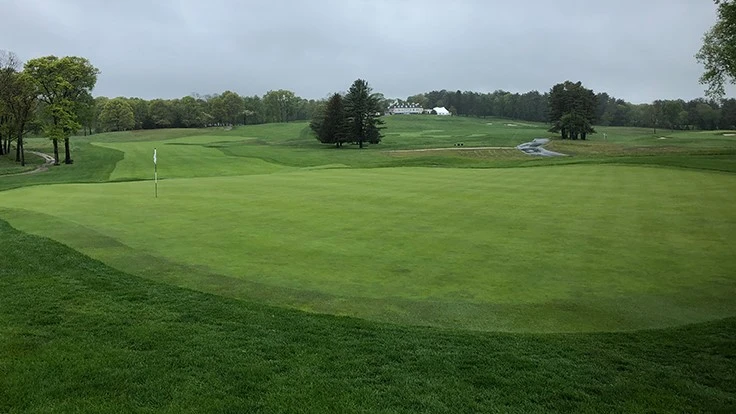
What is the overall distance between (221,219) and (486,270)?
8099 millimetres

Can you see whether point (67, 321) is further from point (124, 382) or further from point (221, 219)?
point (221, 219)

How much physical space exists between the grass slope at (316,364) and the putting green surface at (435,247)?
0.71 m

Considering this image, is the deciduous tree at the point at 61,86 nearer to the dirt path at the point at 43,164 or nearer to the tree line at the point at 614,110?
the dirt path at the point at 43,164

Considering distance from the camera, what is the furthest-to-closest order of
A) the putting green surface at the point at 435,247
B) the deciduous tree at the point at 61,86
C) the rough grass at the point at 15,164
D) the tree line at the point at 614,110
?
the tree line at the point at 614,110, the deciduous tree at the point at 61,86, the rough grass at the point at 15,164, the putting green surface at the point at 435,247

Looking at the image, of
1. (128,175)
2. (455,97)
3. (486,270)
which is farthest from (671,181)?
(455,97)

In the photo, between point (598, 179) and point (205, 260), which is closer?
point (205, 260)

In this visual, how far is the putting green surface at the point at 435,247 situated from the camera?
7.84 metres

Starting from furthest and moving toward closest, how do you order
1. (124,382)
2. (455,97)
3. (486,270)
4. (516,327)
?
(455,97), (486,270), (516,327), (124,382)

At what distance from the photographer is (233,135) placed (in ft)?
317

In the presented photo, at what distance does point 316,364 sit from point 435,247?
612cm

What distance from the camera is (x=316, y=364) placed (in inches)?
226

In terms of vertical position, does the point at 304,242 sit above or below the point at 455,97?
below

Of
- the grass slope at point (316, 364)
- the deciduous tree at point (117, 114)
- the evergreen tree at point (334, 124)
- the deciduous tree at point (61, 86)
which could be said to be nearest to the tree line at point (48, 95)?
the deciduous tree at point (61, 86)

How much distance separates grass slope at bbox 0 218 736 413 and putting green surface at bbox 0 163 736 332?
2.32 feet
